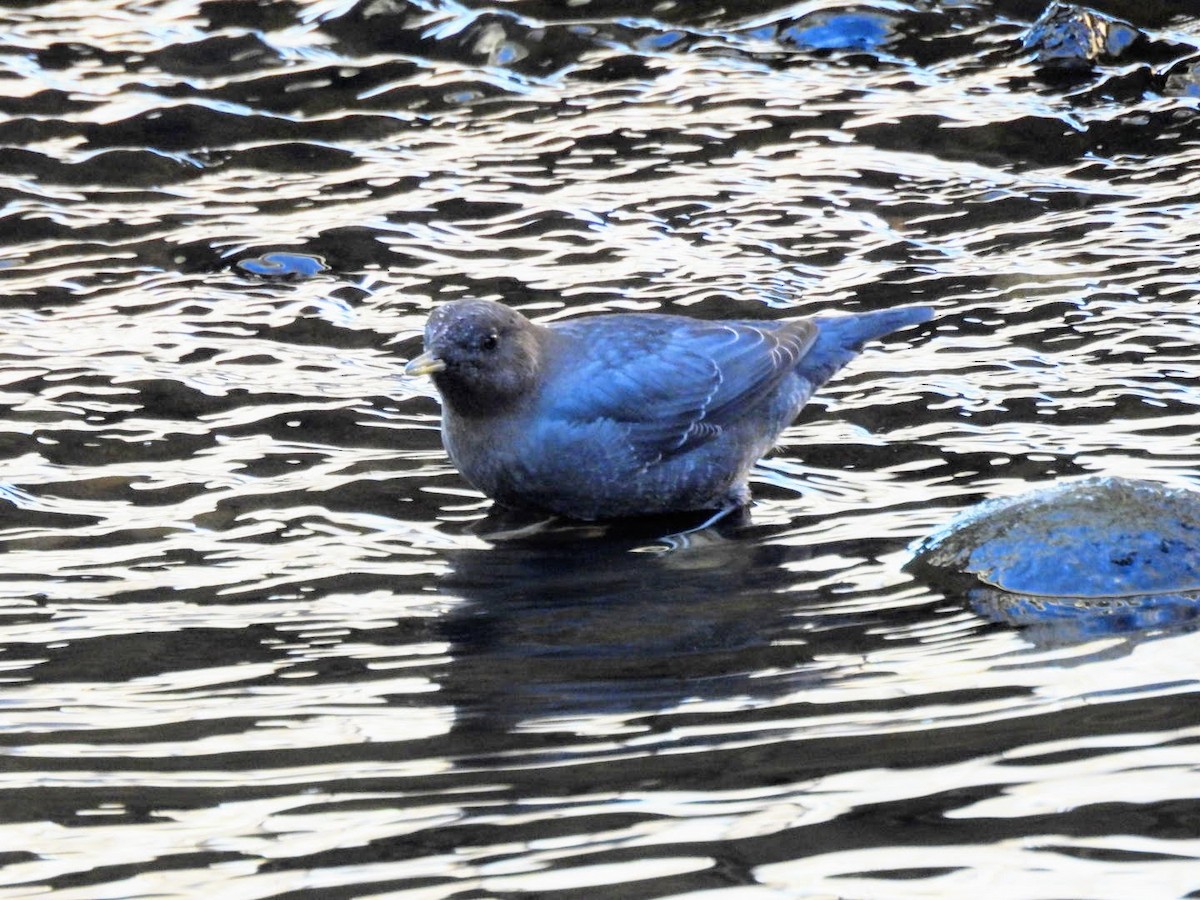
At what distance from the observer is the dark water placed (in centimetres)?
361

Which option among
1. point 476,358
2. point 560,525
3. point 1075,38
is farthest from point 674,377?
point 1075,38

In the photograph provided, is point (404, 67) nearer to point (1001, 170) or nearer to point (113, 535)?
point (1001, 170)

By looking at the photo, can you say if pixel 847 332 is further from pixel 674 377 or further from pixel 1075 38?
pixel 1075 38

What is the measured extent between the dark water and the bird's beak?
1.51ft

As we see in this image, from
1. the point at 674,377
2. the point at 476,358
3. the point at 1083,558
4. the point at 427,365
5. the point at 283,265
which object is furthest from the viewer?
the point at 283,265

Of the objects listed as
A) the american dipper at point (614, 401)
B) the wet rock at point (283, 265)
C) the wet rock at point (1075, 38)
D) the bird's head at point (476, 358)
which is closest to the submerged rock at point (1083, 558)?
the american dipper at point (614, 401)

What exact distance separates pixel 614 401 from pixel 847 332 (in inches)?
42.6

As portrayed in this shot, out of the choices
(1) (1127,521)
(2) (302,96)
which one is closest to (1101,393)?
(1) (1127,521)

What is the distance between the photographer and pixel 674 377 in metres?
6.18

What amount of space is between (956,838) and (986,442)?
2.78 meters

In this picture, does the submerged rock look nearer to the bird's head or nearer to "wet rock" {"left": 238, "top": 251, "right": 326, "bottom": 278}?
the bird's head

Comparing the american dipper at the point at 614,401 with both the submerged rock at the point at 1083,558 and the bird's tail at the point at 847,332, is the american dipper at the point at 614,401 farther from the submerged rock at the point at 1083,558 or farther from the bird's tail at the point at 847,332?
the submerged rock at the point at 1083,558

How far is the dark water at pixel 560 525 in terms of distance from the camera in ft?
11.8

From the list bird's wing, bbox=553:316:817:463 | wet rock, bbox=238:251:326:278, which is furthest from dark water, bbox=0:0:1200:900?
bird's wing, bbox=553:316:817:463
